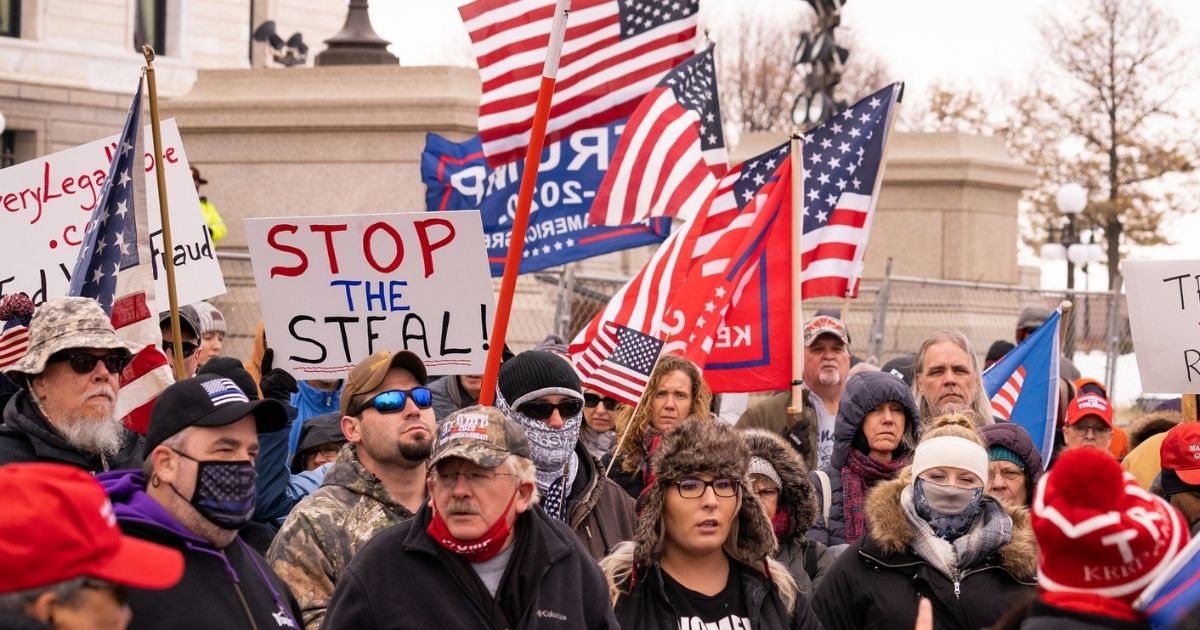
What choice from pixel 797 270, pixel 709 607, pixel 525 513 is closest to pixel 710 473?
pixel 709 607

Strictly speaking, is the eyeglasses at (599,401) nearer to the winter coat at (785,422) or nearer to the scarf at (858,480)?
the winter coat at (785,422)

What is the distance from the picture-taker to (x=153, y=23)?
36.0m

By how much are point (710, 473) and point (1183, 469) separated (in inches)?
93.1

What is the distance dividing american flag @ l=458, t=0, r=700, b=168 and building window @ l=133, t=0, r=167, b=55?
25.3 metres

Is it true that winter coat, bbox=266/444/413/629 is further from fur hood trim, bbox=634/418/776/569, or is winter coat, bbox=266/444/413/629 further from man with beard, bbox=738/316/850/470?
man with beard, bbox=738/316/850/470

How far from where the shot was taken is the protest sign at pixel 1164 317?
920 centimetres

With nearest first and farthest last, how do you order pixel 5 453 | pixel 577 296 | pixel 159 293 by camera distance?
pixel 5 453 < pixel 159 293 < pixel 577 296

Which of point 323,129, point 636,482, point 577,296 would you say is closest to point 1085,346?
point 577,296

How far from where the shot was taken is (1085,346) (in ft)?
61.0

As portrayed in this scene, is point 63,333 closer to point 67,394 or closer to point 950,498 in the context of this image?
point 67,394

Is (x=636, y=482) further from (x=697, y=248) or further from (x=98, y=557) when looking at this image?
(x=98, y=557)

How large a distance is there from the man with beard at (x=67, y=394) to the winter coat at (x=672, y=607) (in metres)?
1.87

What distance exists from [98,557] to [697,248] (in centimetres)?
609

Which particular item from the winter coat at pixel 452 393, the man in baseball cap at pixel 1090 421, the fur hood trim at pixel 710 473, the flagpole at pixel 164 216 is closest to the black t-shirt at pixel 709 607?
the fur hood trim at pixel 710 473
